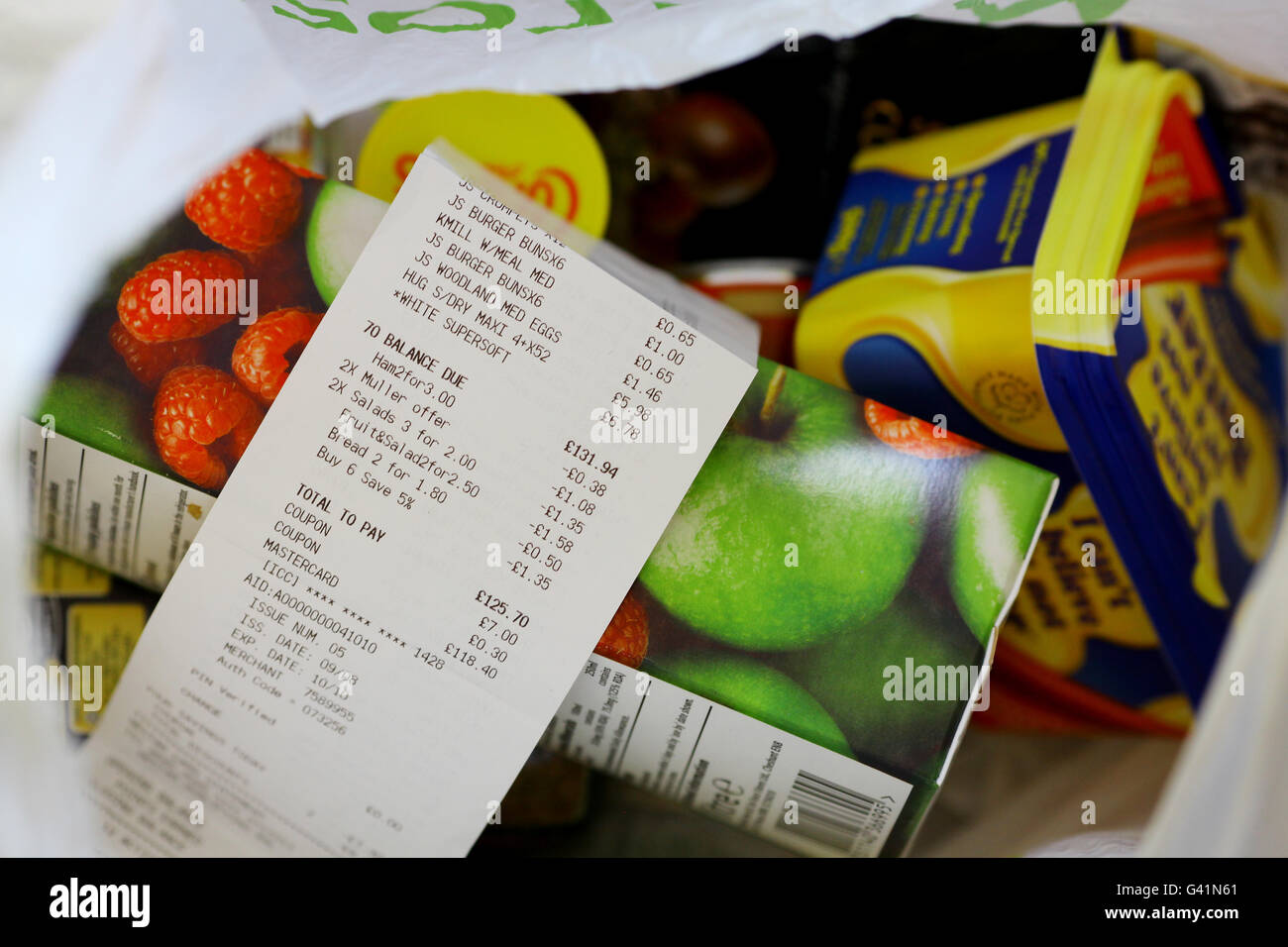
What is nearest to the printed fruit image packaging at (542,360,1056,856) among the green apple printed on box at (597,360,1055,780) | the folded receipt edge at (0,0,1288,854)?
the green apple printed on box at (597,360,1055,780)

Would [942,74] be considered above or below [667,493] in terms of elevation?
above

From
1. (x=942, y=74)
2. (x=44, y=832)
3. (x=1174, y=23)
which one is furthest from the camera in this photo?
(x=942, y=74)

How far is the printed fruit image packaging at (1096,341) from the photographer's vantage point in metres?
0.51

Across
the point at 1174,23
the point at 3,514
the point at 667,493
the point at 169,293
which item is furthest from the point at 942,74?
the point at 3,514

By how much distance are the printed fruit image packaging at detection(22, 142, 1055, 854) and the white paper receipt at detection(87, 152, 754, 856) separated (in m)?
0.02

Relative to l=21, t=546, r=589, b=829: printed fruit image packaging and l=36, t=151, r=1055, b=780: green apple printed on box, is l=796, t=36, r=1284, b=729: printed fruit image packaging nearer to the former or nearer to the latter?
l=36, t=151, r=1055, b=780: green apple printed on box

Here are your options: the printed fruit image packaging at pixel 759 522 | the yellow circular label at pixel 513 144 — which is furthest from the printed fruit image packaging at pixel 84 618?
the yellow circular label at pixel 513 144

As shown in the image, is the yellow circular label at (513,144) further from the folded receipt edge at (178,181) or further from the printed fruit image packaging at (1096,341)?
the printed fruit image packaging at (1096,341)

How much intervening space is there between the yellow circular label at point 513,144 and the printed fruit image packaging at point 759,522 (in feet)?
0.43

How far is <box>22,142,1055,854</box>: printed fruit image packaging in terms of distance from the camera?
0.44 metres
